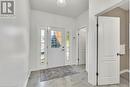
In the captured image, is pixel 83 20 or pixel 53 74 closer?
pixel 53 74

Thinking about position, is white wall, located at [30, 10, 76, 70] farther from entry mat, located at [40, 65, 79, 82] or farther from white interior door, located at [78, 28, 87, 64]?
white interior door, located at [78, 28, 87, 64]

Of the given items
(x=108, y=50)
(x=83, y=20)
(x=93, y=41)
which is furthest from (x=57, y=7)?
(x=108, y=50)

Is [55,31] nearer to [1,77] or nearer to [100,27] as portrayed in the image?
[100,27]

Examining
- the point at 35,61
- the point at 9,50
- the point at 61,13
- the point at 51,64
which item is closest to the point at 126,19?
the point at 61,13

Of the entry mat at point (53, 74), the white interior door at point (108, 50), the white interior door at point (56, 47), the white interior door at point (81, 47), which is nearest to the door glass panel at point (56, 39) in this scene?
the white interior door at point (56, 47)

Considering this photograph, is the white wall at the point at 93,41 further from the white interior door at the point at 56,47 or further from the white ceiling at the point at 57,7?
the white interior door at the point at 56,47

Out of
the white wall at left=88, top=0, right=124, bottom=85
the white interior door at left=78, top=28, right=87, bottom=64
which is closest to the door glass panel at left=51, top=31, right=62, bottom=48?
the white interior door at left=78, top=28, right=87, bottom=64

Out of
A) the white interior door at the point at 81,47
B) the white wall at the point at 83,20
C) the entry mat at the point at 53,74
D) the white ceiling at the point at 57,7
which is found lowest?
the entry mat at the point at 53,74

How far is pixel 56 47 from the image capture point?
22.2 feet

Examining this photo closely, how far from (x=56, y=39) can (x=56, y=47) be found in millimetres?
418

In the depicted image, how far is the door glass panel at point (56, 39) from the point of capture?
670 centimetres

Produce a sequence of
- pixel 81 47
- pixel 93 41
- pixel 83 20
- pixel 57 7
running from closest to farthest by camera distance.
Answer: pixel 93 41, pixel 57 7, pixel 83 20, pixel 81 47

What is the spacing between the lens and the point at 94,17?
13.1 ft

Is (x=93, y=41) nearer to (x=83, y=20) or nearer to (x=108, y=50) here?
(x=108, y=50)
